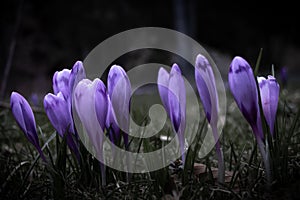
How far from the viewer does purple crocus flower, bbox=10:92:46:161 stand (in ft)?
2.89

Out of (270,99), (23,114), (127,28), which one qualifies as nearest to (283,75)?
(270,99)

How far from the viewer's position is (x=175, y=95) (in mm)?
881

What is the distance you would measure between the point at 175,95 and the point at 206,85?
3.3 inches

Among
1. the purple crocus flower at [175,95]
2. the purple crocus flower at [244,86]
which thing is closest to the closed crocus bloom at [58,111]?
the purple crocus flower at [175,95]

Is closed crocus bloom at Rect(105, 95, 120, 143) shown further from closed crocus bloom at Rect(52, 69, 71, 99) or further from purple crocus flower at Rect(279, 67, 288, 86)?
purple crocus flower at Rect(279, 67, 288, 86)

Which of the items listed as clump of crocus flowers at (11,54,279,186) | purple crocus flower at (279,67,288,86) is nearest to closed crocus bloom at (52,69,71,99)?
clump of crocus flowers at (11,54,279,186)

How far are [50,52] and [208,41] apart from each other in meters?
4.97

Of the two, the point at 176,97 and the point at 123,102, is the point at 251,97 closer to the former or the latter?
the point at 176,97

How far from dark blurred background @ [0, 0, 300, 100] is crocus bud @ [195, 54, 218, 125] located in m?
5.83

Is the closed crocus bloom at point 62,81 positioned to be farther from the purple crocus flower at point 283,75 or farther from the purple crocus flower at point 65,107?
the purple crocus flower at point 283,75

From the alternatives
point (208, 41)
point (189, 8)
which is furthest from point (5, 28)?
point (208, 41)

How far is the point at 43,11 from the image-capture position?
8.92 m

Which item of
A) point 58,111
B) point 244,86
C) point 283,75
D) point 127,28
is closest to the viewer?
point 244,86

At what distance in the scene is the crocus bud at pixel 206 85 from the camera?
825mm
